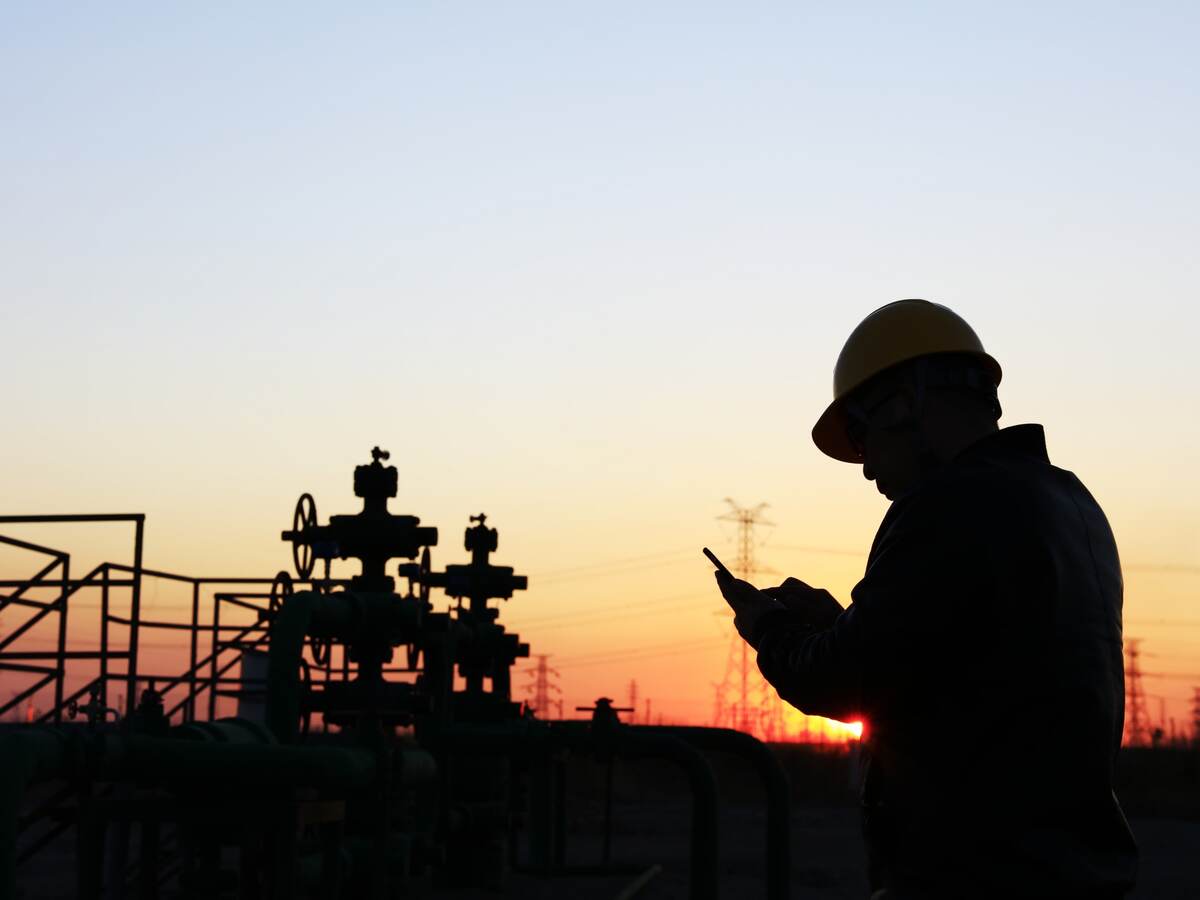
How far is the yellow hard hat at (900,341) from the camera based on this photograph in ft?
Result: 10.1

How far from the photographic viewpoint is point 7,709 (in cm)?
984

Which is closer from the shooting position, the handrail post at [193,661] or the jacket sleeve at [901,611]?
the jacket sleeve at [901,611]

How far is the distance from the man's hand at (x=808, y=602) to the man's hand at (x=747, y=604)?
0.06m

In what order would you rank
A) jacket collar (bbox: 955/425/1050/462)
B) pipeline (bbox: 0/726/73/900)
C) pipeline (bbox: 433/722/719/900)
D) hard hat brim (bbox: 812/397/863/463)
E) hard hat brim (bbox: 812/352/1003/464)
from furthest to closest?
pipeline (bbox: 433/722/719/900), pipeline (bbox: 0/726/73/900), hard hat brim (bbox: 812/397/863/463), hard hat brim (bbox: 812/352/1003/464), jacket collar (bbox: 955/425/1050/462)

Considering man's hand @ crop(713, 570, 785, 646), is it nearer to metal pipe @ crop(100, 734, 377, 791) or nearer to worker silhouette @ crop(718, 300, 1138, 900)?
worker silhouette @ crop(718, 300, 1138, 900)

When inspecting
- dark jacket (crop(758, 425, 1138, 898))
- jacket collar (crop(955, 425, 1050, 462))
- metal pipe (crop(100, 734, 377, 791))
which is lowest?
metal pipe (crop(100, 734, 377, 791))

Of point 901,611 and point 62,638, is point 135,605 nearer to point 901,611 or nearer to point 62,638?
point 62,638

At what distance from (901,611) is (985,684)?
18cm

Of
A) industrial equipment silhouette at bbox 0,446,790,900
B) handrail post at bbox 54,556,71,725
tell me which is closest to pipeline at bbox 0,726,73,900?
industrial equipment silhouette at bbox 0,446,790,900

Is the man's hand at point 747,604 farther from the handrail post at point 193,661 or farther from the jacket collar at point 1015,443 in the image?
the handrail post at point 193,661

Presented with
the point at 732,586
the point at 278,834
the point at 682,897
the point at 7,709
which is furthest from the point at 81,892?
the point at 682,897

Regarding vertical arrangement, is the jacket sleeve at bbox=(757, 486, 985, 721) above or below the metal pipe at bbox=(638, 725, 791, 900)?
above

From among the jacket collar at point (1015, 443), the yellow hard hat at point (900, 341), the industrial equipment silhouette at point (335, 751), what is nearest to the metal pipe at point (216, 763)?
the industrial equipment silhouette at point (335, 751)

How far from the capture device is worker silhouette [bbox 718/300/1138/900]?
255cm
